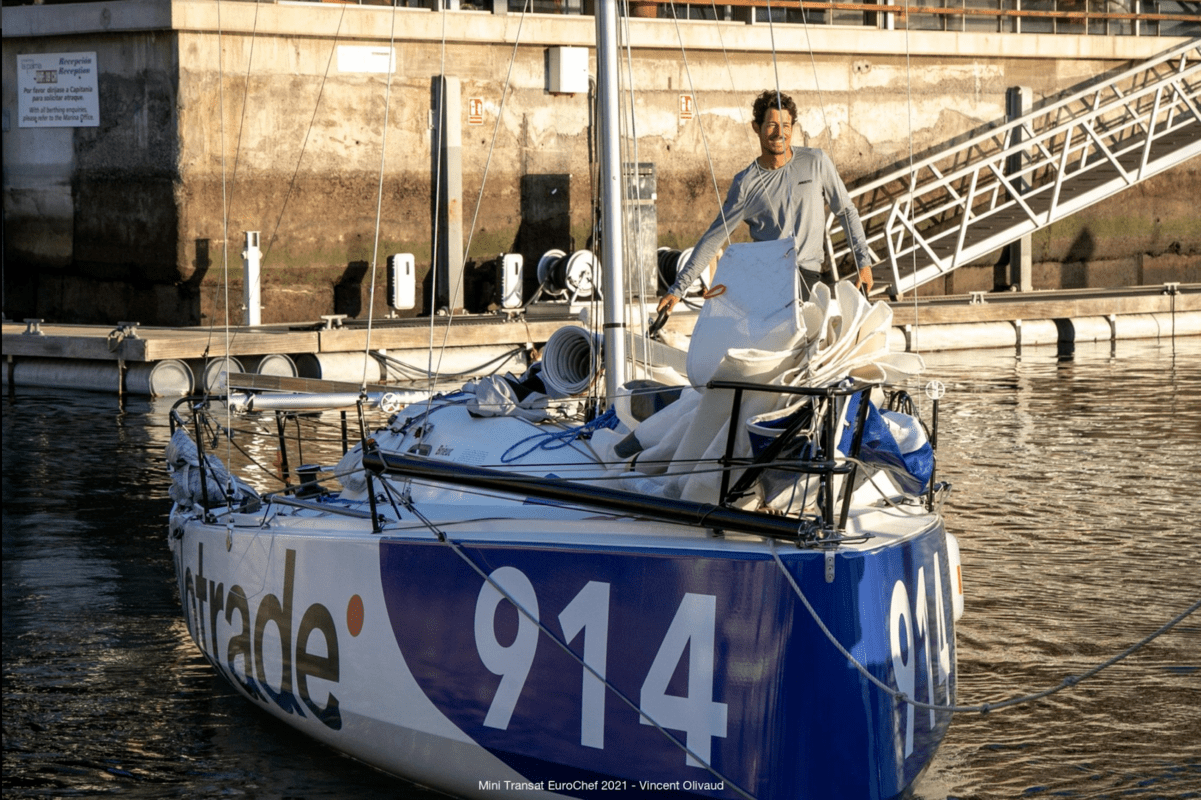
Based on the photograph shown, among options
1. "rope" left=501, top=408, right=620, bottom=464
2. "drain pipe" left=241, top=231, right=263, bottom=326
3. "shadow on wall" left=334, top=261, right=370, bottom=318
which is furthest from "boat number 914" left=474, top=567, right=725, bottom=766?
"shadow on wall" left=334, top=261, right=370, bottom=318

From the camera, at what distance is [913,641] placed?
3850 millimetres

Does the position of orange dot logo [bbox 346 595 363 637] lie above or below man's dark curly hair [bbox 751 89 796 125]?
below

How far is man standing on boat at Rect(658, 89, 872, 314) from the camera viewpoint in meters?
5.36

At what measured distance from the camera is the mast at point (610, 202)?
5.25 metres

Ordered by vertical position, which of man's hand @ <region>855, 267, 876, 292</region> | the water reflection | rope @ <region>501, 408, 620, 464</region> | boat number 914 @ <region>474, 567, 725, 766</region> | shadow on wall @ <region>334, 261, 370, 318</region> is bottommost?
the water reflection

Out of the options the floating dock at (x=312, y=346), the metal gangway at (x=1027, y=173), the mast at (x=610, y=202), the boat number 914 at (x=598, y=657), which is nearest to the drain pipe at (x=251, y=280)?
the floating dock at (x=312, y=346)

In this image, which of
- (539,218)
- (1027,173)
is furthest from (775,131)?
(1027,173)

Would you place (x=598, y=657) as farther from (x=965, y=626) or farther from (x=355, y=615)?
(x=965, y=626)

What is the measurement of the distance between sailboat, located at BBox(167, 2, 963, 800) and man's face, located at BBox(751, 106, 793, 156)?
3.67 feet

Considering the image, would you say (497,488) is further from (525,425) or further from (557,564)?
(525,425)

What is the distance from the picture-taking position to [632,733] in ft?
12.2

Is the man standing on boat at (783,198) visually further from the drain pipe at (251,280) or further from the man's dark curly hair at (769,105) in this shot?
the drain pipe at (251,280)

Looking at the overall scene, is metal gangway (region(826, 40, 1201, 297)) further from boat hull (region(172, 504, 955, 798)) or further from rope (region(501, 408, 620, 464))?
boat hull (region(172, 504, 955, 798))

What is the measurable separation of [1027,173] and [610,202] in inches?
570
